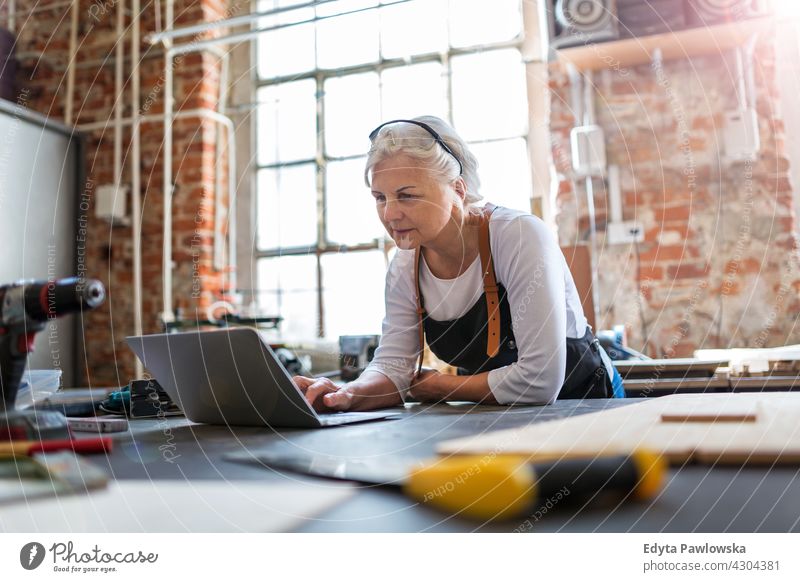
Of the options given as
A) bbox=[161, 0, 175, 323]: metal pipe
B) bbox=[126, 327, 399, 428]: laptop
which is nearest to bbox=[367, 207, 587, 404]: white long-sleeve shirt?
bbox=[126, 327, 399, 428]: laptop

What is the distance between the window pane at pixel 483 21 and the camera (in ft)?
9.40

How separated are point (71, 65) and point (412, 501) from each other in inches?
133

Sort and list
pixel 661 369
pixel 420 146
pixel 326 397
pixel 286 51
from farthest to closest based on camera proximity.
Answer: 1. pixel 286 51
2. pixel 661 369
3. pixel 420 146
4. pixel 326 397

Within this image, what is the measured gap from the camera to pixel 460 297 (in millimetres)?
1149

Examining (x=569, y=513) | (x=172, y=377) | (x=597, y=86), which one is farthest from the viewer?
(x=597, y=86)

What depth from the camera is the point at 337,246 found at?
316 cm

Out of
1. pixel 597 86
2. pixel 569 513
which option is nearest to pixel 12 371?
pixel 569 513

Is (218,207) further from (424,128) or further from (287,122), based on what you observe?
(424,128)

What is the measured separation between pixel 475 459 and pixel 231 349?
0.35 metres

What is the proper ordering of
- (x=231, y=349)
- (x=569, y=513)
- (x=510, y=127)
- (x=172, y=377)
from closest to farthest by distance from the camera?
(x=569, y=513), (x=231, y=349), (x=172, y=377), (x=510, y=127)

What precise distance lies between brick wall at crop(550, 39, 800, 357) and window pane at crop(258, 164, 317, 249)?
1.26 meters

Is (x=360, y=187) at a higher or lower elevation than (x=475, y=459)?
higher

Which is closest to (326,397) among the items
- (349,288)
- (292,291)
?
(349,288)
